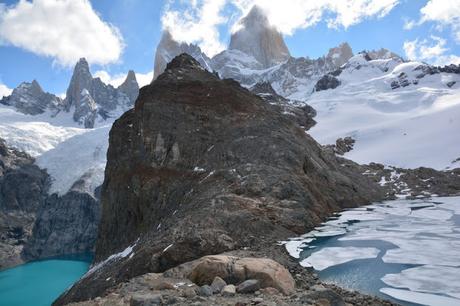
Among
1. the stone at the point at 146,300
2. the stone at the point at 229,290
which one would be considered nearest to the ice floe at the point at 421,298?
the stone at the point at 229,290

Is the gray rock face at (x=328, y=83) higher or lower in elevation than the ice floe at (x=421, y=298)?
higher

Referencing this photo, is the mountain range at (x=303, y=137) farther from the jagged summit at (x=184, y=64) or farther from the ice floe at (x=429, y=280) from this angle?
the ice floe at (x=429, y=280)

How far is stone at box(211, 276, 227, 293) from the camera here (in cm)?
1277

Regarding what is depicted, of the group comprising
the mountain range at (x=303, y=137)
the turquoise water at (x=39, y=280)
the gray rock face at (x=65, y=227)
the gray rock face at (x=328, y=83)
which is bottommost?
the turquoise water at (x=39, y=280)

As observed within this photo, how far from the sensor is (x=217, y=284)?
13.1 m

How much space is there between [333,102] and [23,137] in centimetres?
12214

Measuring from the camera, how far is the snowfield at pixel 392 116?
65.8 meters

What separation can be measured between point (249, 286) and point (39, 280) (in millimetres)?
91180

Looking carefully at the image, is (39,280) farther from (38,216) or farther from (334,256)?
(334,256)

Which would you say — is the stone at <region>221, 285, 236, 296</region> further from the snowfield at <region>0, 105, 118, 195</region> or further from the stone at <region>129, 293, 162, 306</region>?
the snowfield at <region>0, 105, 118, 195</region>

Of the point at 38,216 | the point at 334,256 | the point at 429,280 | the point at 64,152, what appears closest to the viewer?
the point at 429,280

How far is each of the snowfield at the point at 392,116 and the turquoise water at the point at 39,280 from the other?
52.6 m

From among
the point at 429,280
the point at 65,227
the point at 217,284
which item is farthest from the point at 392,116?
the point at 65,227

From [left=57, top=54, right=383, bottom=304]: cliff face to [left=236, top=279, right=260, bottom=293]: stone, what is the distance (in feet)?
26.5
